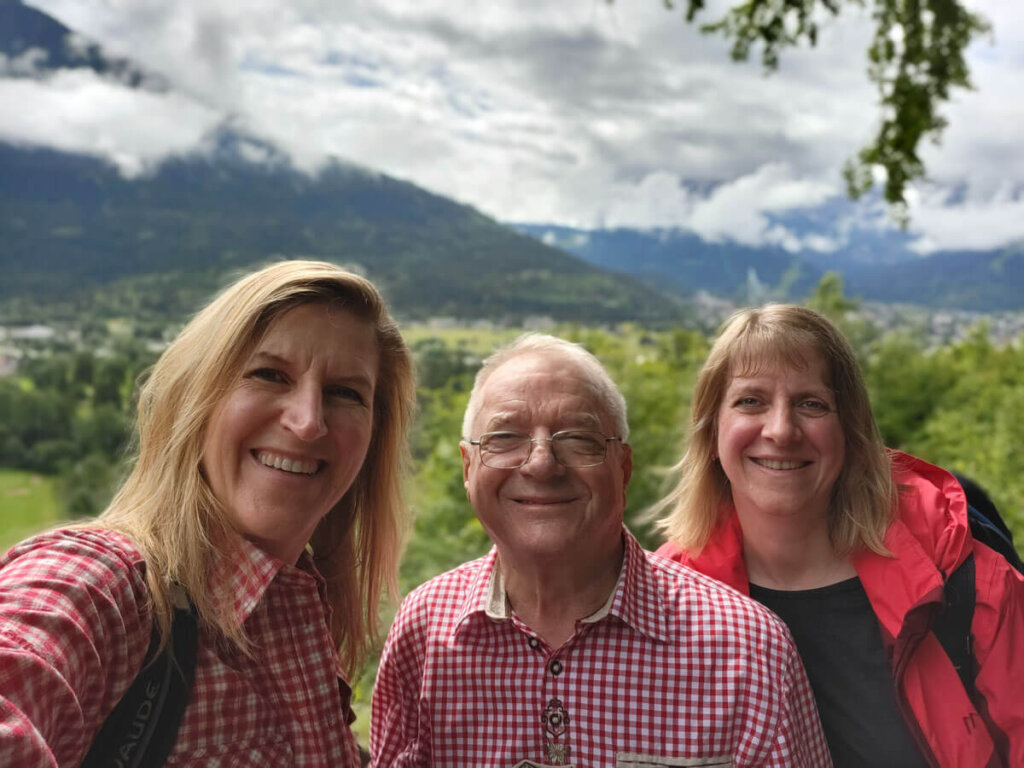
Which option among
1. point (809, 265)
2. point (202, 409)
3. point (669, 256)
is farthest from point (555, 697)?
point (669, 256)

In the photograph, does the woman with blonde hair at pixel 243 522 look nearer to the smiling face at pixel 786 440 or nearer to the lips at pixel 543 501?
the lips at pixel 543 501

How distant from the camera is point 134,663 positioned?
1.28 m

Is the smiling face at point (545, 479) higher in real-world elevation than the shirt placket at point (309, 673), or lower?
higher

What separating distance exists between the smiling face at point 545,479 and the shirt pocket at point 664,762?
1.52 ft

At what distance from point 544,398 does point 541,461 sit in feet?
0.54

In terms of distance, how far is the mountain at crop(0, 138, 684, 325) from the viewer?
6694 centimetres

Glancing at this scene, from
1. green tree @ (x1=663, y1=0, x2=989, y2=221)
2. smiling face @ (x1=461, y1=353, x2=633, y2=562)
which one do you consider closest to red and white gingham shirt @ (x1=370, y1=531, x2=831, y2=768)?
smiling face @ (x1=461, y1=353, x2=633, y2=562)

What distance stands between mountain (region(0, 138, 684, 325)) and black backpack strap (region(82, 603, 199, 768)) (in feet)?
167

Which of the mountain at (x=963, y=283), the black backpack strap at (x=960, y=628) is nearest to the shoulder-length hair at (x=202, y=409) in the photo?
the black backpack strap at (x=960, y=628)

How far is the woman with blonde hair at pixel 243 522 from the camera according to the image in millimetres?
1305

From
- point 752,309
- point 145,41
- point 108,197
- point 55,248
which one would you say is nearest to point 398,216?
point 108,197

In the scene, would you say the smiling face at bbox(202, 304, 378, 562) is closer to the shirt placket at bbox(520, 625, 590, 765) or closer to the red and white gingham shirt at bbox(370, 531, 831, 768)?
the red and white gingham shirt at bbox(370, 531, 831, 768)

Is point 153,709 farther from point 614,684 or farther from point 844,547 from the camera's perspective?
point 844,547

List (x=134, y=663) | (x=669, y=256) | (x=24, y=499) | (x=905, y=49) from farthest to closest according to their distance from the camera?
(x=669, y=256) < (x=24, y=499) < (x=905, y=49) < (x=134, y=663)
